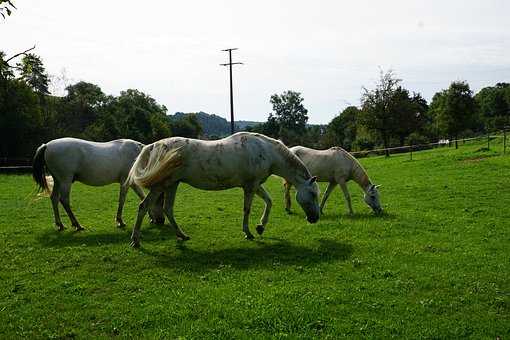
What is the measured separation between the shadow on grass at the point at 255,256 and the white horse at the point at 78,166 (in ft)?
9.51

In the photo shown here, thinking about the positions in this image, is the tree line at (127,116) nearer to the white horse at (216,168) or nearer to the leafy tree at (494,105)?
the leafy tree at (494,105)

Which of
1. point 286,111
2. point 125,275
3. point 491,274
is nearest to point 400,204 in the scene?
point 491,274

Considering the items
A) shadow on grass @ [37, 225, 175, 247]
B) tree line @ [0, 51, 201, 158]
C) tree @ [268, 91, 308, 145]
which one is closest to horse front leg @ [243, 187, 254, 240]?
shadow on grass @ [37, 225, 175, 247]

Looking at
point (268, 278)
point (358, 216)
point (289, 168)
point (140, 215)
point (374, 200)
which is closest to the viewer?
point (268, 278)

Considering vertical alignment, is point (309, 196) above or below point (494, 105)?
below

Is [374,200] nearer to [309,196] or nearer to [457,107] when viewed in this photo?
[309,196]

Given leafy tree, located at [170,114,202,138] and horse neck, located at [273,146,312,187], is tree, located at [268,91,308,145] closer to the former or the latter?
leafy tree, located at [170,114,202,138]

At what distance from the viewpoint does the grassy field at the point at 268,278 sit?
5.24 meters

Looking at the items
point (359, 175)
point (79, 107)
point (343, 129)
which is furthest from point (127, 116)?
point (359, 175)

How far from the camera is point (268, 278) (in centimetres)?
687

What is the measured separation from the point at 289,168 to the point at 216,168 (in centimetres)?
167

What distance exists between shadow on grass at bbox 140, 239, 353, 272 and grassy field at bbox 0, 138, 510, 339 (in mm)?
34

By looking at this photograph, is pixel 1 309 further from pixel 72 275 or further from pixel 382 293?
pixel 382 293

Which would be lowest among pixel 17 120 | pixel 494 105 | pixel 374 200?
pixel 374 200
